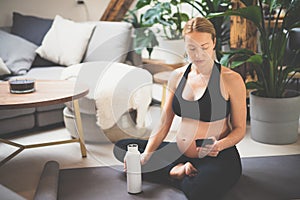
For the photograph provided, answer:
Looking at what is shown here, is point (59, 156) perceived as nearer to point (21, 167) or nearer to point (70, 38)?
point (21, 167)

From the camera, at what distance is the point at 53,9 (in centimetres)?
443

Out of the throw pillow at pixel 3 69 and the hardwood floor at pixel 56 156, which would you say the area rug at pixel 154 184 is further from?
the throw pillow at pixel 3 69

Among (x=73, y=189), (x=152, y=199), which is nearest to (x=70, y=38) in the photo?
(x=73, y=189)

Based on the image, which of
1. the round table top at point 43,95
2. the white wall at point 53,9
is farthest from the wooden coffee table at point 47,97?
the white wall at point 53,9

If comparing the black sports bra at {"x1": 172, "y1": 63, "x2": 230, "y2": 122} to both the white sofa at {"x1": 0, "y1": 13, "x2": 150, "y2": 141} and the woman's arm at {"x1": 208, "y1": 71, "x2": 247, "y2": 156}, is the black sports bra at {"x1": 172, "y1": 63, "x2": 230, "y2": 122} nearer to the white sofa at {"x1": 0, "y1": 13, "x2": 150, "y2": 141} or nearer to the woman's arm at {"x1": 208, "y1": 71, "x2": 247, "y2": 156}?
the woman's arm at {"x1": 208, "y1": 71, "x2": 247, "y2": 156}

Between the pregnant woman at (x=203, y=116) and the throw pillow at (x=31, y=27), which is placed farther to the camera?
the throw pillow at (x=31, y=27)

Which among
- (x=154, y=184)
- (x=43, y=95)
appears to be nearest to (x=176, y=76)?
(x=154, y=184)

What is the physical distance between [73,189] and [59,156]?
55 centimetres

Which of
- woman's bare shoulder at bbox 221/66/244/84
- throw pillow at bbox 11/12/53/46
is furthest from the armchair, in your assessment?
throw pillow at bbox 11/12/53/46

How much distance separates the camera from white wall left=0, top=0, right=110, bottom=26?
4227 mm

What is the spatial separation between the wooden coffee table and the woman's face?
0.69 meters

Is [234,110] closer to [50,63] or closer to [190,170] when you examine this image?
[190,170]

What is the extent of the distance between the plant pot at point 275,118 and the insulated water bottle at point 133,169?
113 centimetres

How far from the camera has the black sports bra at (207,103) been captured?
2.20m
